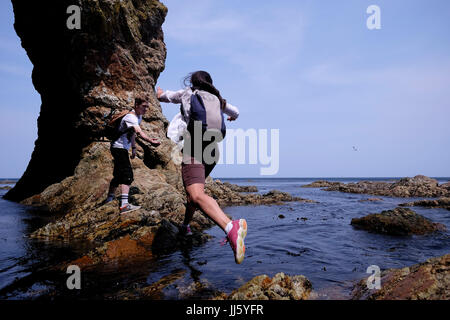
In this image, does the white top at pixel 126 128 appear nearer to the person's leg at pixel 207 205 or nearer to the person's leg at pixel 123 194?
the person's leg at pixel 123 194

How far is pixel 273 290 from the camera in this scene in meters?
2.25

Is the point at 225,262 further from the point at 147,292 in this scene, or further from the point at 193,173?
the point at 193,173

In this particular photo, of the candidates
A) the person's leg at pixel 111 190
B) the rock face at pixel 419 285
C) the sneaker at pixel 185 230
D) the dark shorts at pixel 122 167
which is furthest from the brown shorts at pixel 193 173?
the person's leg at pixel 111 190

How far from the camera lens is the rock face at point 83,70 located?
9.95 meters

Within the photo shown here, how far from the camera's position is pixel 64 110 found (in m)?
11.9

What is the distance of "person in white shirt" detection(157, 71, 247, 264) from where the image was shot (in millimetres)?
2525

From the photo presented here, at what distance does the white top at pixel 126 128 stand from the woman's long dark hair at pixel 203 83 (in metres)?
1.81

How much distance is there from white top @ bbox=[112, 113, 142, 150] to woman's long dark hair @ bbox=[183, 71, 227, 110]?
71.3 inches

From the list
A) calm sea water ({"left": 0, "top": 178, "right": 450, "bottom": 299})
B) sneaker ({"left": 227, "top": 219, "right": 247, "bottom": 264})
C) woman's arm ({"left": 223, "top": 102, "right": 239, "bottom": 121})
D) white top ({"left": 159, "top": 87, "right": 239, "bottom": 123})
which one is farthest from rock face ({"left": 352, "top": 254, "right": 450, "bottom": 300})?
white top ({"left": 159, "top": 87, "right": 239, "bottom": 123})

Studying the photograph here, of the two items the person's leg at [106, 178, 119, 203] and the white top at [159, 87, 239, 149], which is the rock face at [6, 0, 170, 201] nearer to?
the person's leg at [106, 178, 119, 203]

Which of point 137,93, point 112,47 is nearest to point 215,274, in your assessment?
point 137,93

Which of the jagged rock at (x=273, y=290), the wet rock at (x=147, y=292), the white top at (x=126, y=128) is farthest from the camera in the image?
the white top at (x=126, y=128)

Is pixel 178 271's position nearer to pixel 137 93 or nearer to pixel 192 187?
pixel 192 187
